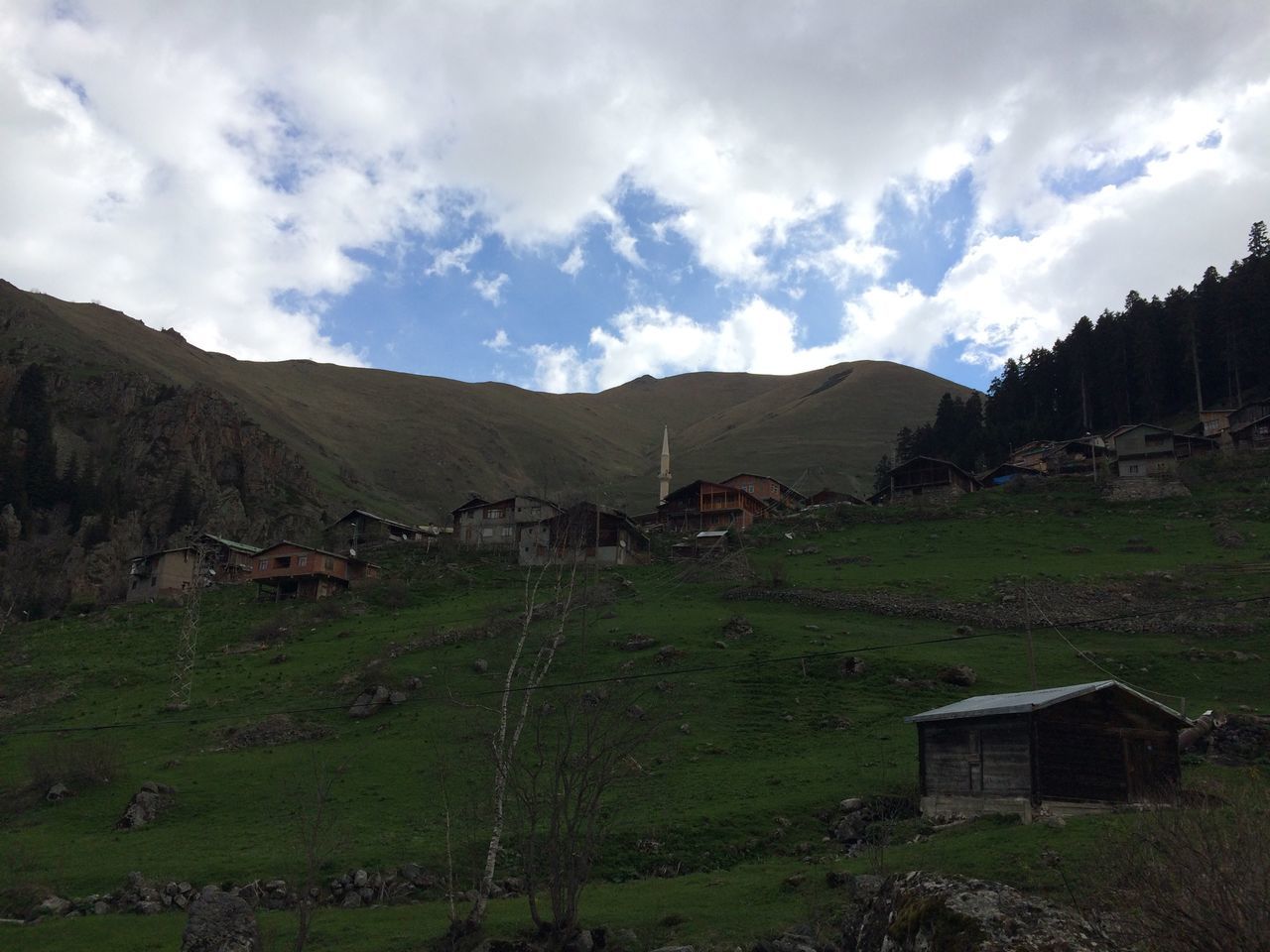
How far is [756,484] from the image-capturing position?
110 metres

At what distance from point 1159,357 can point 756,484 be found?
51.0 meters

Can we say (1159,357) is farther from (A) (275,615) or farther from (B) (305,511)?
(B) (305,511)

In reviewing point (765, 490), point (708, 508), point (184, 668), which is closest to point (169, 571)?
point (184, 668)

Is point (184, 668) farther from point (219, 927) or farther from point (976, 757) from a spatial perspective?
point (976, 757)

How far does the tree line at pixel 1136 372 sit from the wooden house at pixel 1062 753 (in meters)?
89.9

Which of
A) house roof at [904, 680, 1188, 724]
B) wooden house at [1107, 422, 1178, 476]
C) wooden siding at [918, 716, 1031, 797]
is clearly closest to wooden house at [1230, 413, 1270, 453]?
wooden house at [1107, 422, 1178, 476]

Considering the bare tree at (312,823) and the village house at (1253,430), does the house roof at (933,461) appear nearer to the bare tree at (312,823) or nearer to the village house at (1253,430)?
the village house at (1253,430)

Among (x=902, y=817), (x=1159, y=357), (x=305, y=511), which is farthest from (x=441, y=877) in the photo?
(x=305, y=511)

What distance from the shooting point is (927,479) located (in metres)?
102

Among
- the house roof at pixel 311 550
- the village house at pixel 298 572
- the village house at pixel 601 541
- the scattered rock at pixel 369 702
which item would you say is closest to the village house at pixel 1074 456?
the village house at pixel 601 541

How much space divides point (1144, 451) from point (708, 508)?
139 feet

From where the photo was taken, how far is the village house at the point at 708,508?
100.0 meters

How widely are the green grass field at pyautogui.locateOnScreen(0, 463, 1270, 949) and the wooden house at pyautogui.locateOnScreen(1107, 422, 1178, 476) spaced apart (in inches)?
137

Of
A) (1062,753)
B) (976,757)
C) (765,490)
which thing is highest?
(765,490)
